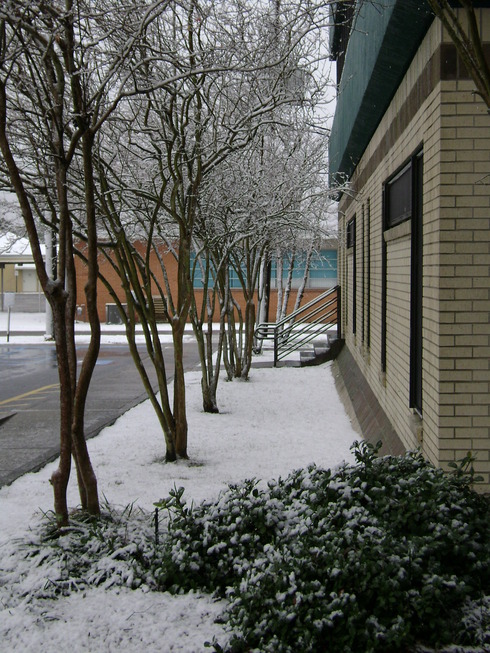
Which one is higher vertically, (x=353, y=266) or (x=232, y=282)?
(x=353, y=266)

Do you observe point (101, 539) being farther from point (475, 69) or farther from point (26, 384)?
point (26, 384)

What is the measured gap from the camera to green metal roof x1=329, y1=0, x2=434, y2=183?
581cm

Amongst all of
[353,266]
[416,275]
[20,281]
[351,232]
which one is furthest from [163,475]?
[20,281]

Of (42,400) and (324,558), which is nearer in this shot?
(324,558)

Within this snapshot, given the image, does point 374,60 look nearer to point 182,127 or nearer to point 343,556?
point 182,127

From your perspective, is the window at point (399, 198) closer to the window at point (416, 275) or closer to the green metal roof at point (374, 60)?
the window at point (416, 275)

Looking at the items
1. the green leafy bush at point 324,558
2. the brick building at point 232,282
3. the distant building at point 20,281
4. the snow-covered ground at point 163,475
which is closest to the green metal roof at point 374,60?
the green leafy bush at point 324,558

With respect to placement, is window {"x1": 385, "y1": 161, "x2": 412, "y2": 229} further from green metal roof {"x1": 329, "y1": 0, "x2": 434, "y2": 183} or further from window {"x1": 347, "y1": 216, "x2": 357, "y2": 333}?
window {"x1": 347, "y1": 216, "x2": 357, "y2": 333}

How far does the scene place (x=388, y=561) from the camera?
395 cm

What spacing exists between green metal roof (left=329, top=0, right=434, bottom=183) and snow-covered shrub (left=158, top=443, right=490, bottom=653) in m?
3.38

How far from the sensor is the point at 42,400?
13664mm

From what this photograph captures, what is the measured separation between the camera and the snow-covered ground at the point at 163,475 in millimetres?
3984

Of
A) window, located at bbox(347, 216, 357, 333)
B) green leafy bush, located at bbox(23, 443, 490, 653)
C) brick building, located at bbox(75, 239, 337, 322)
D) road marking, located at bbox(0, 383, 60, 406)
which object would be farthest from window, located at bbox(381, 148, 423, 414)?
brick building, located at bbox(75, 239, 337, 322)

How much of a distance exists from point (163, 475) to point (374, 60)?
15.1 ft
